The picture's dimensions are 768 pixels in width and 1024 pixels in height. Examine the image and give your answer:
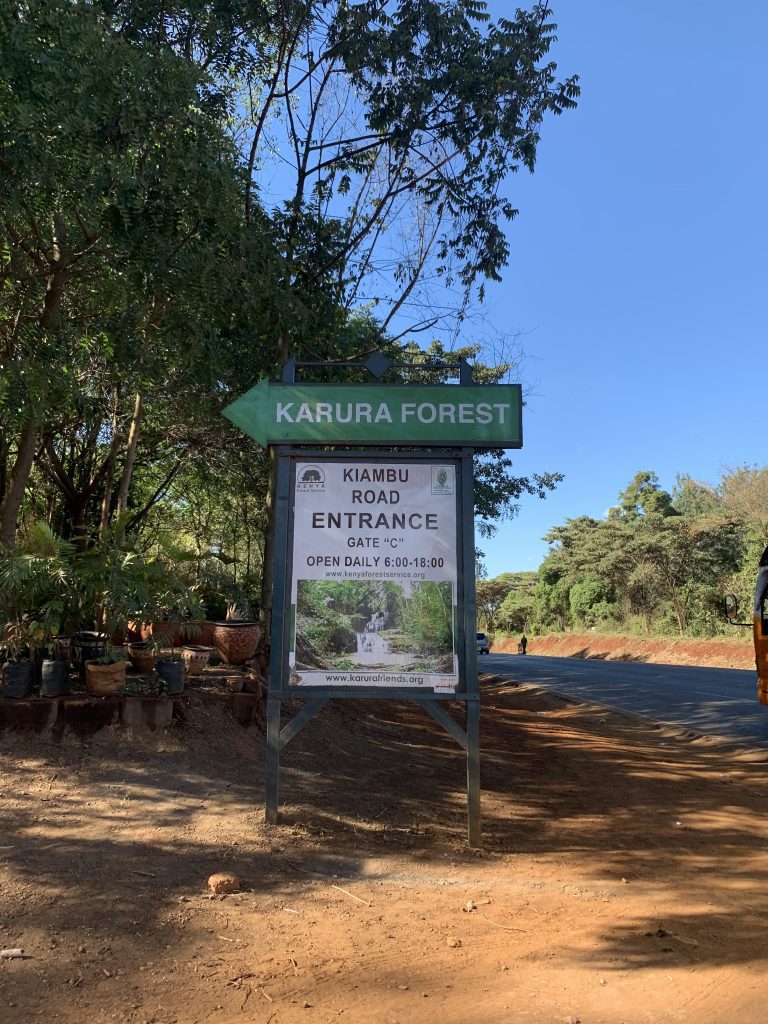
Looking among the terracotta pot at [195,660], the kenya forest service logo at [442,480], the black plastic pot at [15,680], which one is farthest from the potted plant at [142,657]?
the kenya forest service logo at [442,480]

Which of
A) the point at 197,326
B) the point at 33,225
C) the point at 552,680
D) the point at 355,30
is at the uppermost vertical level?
the point at 355,30

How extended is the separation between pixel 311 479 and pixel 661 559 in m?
35.8

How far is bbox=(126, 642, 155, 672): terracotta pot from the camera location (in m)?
8.21

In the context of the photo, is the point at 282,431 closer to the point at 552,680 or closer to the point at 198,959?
→ the point at 198,959

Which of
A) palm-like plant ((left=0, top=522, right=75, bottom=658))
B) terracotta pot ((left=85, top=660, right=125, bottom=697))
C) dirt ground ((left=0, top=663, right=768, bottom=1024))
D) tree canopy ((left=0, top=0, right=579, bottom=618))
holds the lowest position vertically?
dirt ground ((left=0, top=663, right=768, bottom=1024))

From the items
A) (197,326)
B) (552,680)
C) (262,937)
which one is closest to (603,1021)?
(262,937)

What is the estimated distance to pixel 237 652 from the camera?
9.51 m

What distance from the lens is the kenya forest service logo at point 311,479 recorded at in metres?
5.99

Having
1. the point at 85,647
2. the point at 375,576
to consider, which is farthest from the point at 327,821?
the point at 85,647

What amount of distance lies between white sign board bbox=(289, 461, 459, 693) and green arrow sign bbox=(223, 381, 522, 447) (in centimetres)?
28

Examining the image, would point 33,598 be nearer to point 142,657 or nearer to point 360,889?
point 142,657

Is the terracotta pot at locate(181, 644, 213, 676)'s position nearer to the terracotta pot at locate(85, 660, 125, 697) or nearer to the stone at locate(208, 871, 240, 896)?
the terracotta pot at locate(85, 660, 125, 697)

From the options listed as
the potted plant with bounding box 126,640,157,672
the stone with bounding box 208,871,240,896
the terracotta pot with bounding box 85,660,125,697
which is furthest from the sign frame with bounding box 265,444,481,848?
the potted plant with bounding box 126,640,157,672

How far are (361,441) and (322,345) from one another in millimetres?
5486
